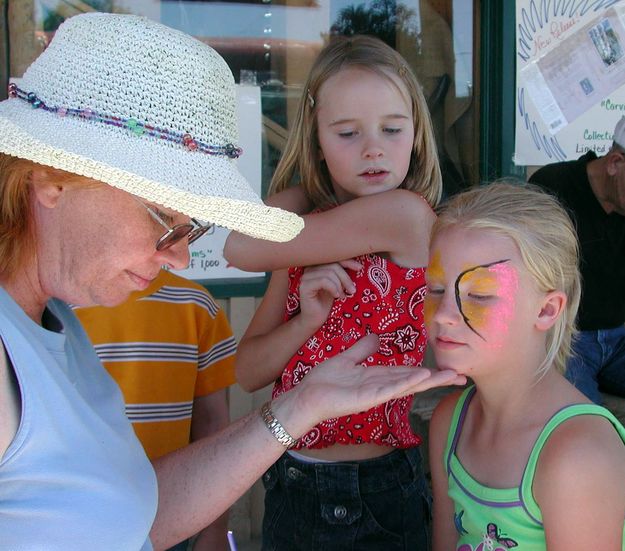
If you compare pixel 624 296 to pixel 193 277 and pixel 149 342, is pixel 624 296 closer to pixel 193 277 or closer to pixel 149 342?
pixel 193 277

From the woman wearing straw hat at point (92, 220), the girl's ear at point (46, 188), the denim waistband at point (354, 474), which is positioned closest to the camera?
the woman wearing straw hat at point (92, 220)

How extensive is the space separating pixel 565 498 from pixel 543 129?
9.17 ft

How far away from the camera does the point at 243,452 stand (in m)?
1.73

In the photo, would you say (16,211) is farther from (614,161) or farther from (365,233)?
(614,161)

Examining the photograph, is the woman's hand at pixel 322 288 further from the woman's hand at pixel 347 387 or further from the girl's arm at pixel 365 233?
the woman's hand at pixel 347 387

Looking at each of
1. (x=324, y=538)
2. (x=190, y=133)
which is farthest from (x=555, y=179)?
(x=190, y=133)

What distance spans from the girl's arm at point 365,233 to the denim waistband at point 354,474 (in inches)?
19.2

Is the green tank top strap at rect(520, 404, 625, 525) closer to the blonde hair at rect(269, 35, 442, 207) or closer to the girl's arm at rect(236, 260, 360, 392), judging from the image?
the girl's arm at rect(236, 260, 360, 392)

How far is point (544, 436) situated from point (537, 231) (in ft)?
1.52

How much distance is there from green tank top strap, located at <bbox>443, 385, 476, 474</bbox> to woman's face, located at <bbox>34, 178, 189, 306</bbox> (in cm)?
87

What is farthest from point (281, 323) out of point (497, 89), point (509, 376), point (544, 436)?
point (497, 89)

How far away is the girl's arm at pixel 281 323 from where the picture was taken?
1932mm

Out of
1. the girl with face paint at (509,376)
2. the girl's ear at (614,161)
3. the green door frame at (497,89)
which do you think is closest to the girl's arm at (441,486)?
the girl with face paint at (509,376)

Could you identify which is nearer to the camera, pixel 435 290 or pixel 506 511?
pixel 506 511
